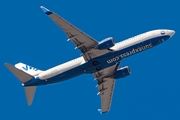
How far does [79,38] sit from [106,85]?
69.3 feet

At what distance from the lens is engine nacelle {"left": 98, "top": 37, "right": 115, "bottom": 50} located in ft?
343

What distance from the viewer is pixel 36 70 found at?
116 meters

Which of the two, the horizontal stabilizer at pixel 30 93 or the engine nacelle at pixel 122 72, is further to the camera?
the engine nacelle at pixel 122 72

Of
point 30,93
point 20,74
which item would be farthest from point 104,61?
point 30,93

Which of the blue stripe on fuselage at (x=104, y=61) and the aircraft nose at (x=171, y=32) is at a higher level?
the aircraft nose at (x=171, y=32)

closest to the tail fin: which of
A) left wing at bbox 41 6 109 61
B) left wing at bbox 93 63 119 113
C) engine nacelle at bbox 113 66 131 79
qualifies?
left wing at bbox 41 6 109 61

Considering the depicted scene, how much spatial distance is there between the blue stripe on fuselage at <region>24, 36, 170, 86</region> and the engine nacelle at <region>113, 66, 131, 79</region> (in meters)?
6.98

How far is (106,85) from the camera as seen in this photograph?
121500mm

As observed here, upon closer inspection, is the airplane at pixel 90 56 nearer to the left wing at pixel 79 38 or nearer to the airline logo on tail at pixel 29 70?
the left wing at pixel 79 38

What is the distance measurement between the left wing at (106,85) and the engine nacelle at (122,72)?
3.47ft

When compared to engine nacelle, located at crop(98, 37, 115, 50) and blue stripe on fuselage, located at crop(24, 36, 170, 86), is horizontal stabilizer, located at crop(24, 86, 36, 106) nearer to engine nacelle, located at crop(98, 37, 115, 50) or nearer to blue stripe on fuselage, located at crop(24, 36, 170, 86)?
blue stripe on fuselage, located at crop(24, 36, 170, 86)

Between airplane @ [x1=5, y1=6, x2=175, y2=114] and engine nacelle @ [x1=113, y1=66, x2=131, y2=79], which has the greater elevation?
airplane @ [x1=5, y1=6, x2=175, y2=114]

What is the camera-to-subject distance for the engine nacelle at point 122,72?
Result: 115 meters

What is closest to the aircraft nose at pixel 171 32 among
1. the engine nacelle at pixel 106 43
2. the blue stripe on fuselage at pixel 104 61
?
the blue stripe on fuselage at pixel 104 61
